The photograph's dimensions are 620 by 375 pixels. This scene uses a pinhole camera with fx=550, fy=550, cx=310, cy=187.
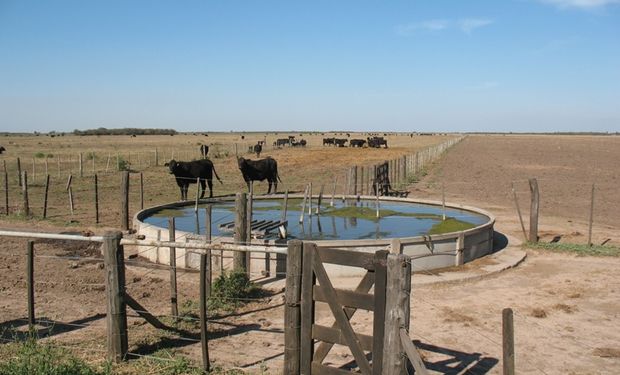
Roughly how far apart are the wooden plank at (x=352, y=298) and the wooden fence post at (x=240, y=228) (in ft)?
14.8

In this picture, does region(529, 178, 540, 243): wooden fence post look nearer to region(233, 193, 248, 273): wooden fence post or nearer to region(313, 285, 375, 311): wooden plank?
region(233, 193, 248, 273): wooden fence post

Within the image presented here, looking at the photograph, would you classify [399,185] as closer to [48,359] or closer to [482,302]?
[482,302]

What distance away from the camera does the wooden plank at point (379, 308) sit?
16.0 ft

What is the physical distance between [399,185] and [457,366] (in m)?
20.0

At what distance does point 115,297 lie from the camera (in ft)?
20.6

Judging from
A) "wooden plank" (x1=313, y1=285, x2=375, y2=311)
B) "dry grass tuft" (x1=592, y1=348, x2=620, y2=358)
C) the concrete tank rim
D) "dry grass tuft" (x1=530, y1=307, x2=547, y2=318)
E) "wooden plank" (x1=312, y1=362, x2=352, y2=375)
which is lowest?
"dry grass tuft" (x1=592, y1=348, x2=620, y2=358)

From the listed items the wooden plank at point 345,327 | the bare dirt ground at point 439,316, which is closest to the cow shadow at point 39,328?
the bare dirt ground at point 439,316

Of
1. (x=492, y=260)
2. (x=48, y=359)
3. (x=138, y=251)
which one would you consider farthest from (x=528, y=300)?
(x=138, y=251)

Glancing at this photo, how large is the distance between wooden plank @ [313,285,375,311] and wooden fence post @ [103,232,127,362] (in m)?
2.39

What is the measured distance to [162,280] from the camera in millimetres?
10156

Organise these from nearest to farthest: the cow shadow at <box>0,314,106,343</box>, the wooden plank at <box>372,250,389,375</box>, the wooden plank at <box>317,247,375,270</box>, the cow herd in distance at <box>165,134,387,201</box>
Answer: the wooden plank at <box>372,250,389,375</box>, the wooden plank at <box>317,247,375,270</box>, the cow shadow at <box>0,314,106,343</box>, the cow herd in distance at <box>165,134,387,201</box>

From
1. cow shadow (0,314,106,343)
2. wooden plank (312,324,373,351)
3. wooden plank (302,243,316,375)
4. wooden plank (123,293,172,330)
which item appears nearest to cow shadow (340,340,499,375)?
wooden plank (302,243,316,375)

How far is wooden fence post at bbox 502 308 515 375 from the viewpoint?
4.47 meters

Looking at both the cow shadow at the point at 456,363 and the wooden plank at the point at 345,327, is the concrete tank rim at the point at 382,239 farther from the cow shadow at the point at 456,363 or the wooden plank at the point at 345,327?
the wooden plank at the point at 345,327
